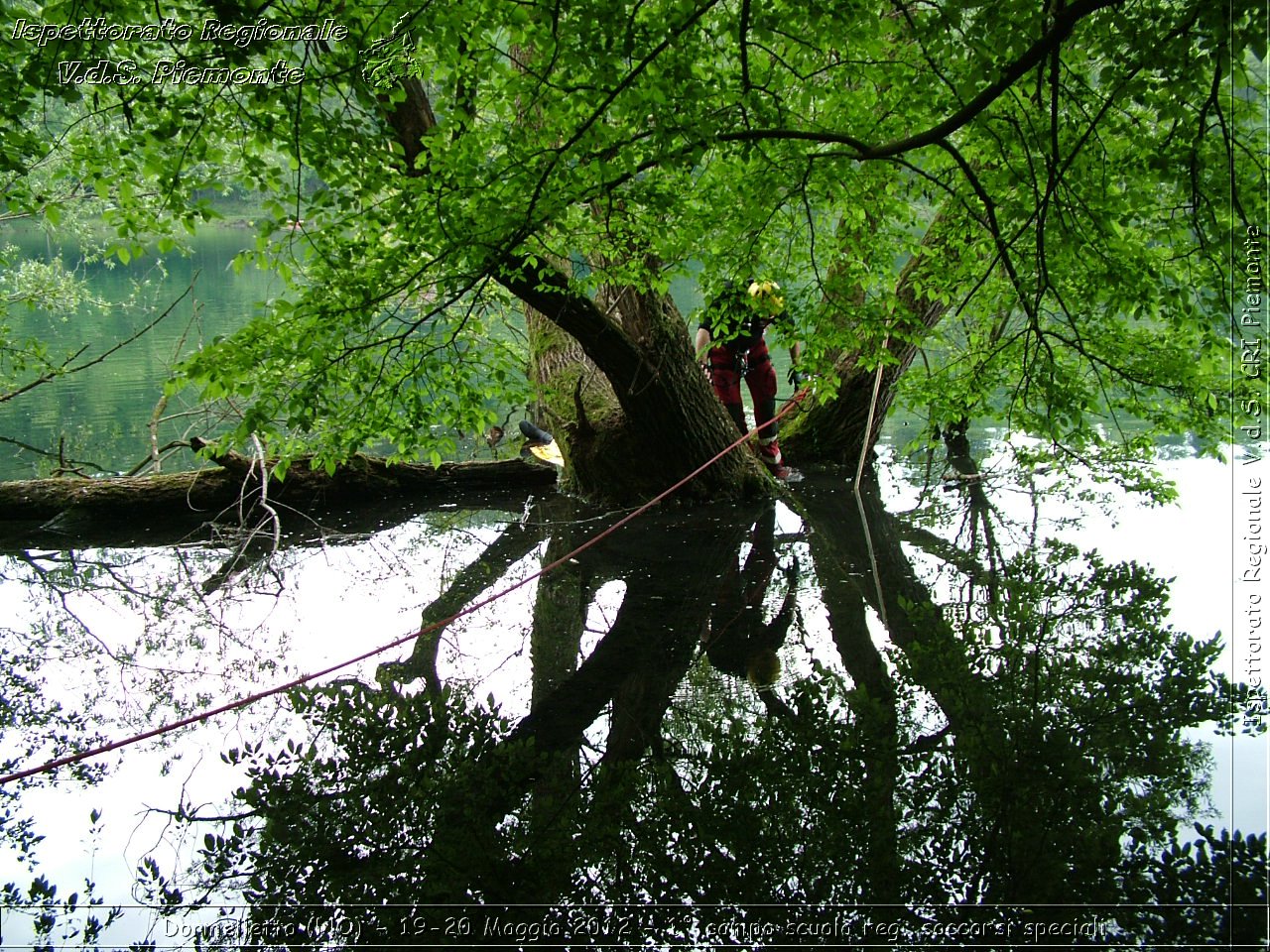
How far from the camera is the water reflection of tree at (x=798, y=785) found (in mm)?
2357

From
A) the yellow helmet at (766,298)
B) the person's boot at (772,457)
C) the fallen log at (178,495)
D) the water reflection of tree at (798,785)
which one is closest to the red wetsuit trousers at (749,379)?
the person's boot at (772,457)

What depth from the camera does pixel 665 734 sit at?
3135mm

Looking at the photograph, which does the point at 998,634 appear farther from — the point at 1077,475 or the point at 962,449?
the point at 962,449

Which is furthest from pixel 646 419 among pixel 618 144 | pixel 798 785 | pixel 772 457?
pixel 798 785

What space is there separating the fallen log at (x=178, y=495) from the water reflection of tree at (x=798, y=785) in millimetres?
3285

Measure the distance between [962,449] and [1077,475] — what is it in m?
1.61

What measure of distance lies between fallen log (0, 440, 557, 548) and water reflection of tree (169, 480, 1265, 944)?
328 centimetres

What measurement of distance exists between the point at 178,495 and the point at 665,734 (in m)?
4.80

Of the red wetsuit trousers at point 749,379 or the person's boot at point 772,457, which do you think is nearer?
the red wetsuit trousers at point 749,379

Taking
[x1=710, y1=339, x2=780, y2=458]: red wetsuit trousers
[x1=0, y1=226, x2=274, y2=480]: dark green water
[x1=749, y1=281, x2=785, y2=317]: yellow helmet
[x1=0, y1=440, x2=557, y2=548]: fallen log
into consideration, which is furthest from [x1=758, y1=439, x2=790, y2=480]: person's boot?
[x1=0, y1=226, x2=274, y2=480]: dark green water

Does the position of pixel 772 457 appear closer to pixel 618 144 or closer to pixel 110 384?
pixel 618 144

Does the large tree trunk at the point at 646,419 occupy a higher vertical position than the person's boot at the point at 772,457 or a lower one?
lower

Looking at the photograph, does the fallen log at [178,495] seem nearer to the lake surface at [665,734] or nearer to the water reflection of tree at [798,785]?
the lake surface at [665,734]

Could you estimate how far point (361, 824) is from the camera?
2684mm
